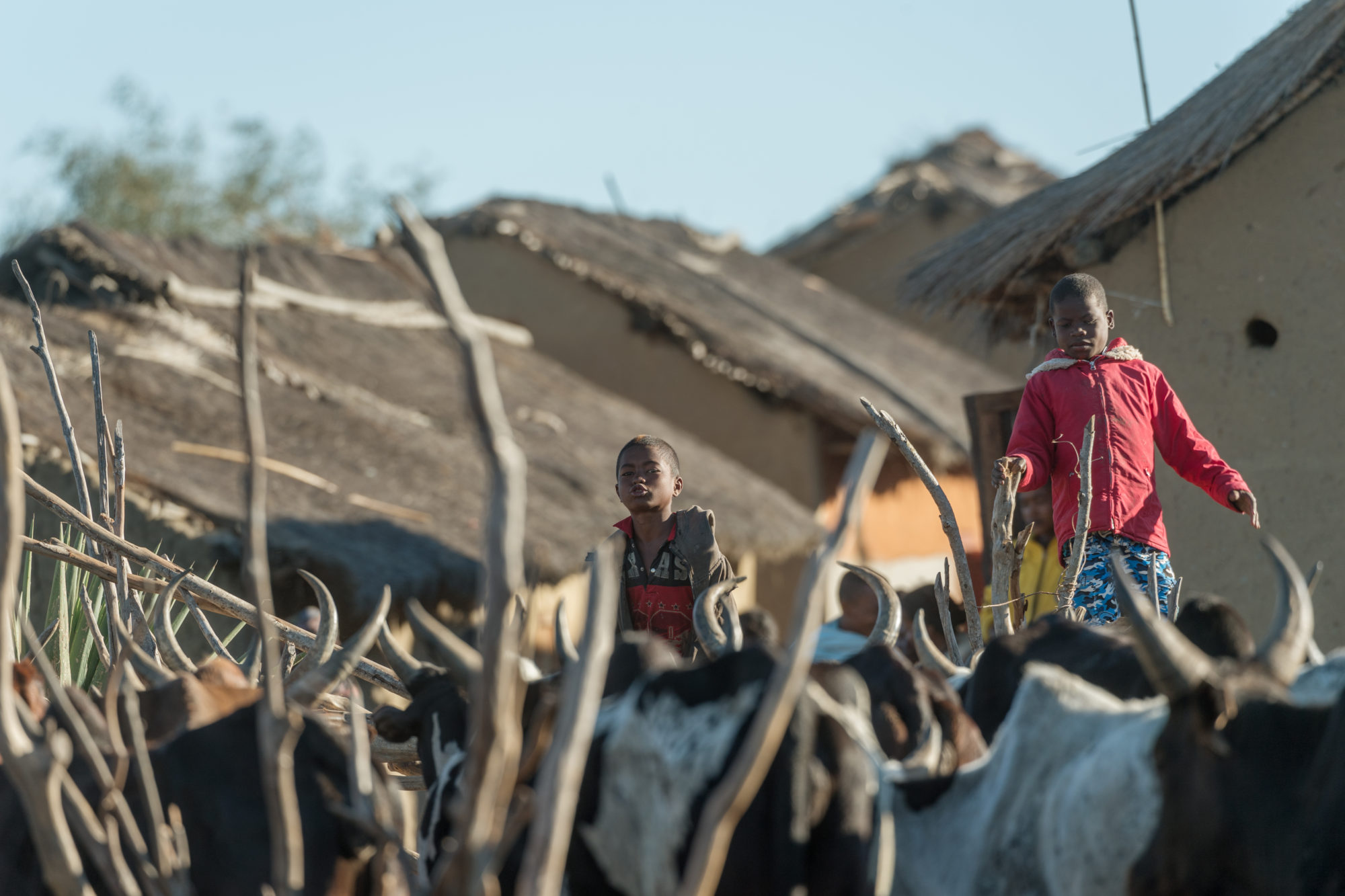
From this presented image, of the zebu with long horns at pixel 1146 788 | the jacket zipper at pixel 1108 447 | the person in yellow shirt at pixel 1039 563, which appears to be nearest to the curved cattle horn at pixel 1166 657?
the zebu with long horns at pixel 1146 788

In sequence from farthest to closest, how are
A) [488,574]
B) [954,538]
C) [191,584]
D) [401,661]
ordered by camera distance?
[191,584] < [954,538] < [401,661] < [488,574]

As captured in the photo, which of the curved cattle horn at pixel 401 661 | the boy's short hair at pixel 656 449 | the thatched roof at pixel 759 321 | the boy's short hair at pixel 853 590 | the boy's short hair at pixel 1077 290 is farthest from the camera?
the thatched roof at pixel 759 321

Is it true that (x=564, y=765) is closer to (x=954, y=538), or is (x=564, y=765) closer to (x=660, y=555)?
(x=954, y=538)

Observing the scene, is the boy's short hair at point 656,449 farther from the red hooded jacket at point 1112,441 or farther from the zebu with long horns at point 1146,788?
the zebu with long horns at point 1146,788

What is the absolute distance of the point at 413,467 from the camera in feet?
29.5

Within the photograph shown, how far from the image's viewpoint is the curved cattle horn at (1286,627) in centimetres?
192

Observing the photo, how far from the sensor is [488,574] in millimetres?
1519

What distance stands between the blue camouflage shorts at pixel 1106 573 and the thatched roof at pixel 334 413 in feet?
11.6

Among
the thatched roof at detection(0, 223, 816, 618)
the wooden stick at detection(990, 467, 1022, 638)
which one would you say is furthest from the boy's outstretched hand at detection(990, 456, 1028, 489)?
the thatched roof at detection(0, 223, 816, 618)

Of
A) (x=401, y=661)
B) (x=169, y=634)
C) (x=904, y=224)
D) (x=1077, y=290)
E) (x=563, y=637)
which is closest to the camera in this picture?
(x=563, y=637)

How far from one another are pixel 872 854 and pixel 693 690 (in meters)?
0.34

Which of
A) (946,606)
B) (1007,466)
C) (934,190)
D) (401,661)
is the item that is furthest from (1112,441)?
(934,190)

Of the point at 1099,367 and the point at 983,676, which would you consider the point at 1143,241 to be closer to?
the point at 1099,367

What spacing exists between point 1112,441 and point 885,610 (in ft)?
3.34
